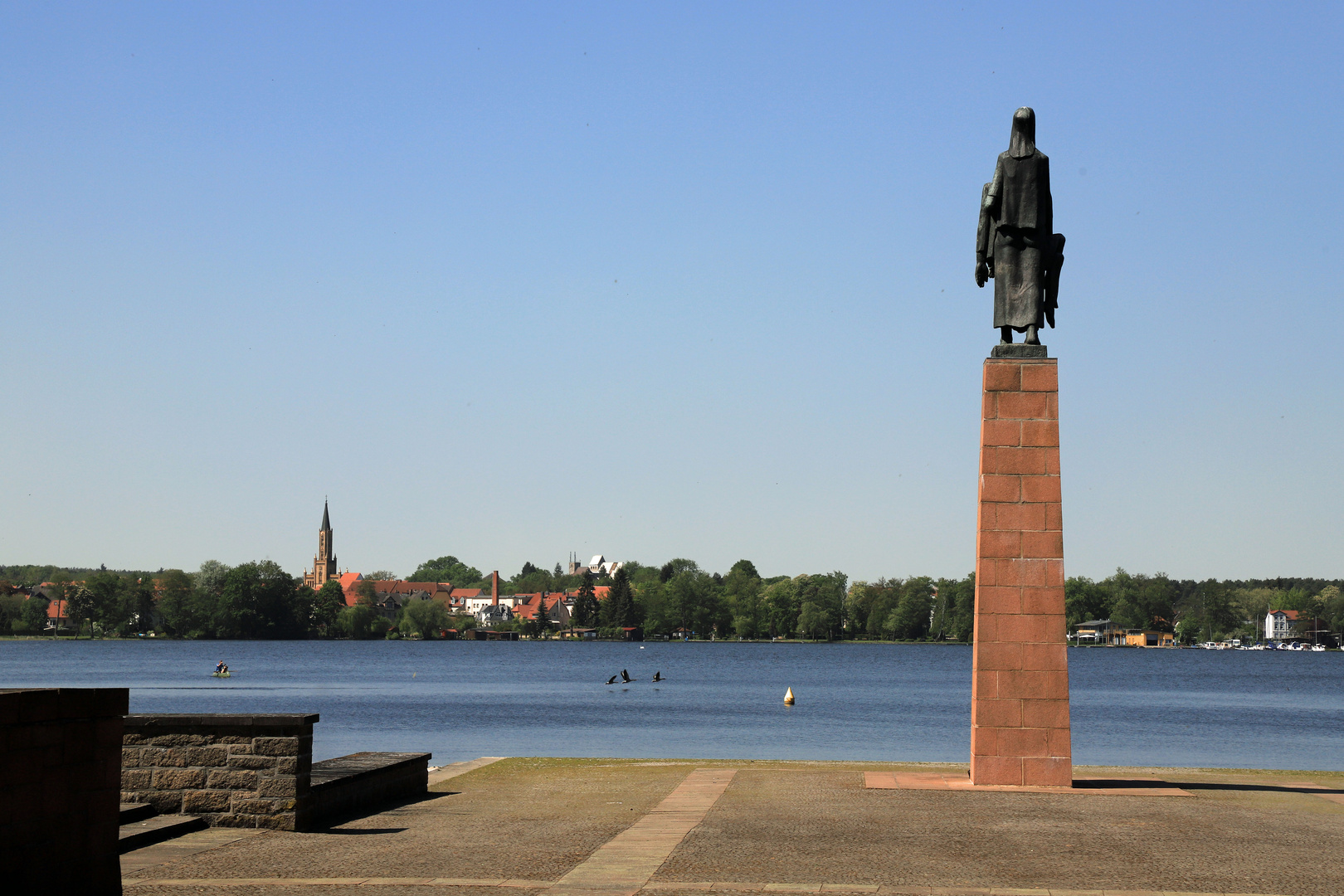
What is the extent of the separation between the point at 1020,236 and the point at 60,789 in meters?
13.5

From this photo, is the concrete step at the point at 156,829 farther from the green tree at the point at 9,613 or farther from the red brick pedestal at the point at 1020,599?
the green tree at the point at 9,613

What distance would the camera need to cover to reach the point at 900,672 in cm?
12331

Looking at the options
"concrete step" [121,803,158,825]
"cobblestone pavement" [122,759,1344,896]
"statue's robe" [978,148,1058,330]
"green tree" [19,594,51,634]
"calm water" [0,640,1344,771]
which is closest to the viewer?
"cobblestone pavement" [122,759,1344,896]

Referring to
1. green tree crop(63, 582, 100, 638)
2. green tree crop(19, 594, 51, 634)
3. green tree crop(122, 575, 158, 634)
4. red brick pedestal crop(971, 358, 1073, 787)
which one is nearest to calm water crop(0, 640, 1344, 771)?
red brick pedestal crop(971, 358, 1073, 787)

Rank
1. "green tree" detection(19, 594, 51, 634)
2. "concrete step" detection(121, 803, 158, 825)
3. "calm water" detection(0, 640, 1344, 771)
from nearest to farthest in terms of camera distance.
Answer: "concrete step" detection(121, 803, 158, 825), "calm water" detection(0, 640, 1344, 771), "green tree" detection(19, 594, 51, 634)

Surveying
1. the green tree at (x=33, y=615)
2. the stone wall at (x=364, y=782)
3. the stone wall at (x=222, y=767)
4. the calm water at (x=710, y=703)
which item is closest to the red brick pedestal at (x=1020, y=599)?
the stone wall at (x=364, y=782)

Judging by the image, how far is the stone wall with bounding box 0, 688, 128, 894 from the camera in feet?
24.9

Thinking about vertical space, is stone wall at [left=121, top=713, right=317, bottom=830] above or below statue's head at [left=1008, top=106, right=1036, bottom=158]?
below

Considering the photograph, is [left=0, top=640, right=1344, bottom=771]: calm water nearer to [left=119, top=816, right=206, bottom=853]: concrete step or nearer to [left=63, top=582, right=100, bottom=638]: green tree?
[left=119, top=816, right=206, bottom=853]: concrete step

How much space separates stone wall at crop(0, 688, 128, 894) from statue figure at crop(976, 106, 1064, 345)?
12227 millimetres

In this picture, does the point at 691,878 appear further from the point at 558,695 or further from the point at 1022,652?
the point at 558,695

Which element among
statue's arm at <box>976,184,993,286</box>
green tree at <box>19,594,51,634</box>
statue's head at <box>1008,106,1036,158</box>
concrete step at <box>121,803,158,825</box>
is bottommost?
green tree at <box>19,594,51,634</box>

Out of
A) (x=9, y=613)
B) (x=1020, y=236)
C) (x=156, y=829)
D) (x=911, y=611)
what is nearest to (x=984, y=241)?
(x=1020, y=236)

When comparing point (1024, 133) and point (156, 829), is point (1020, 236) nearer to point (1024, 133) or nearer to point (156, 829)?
point (1024, 133)
